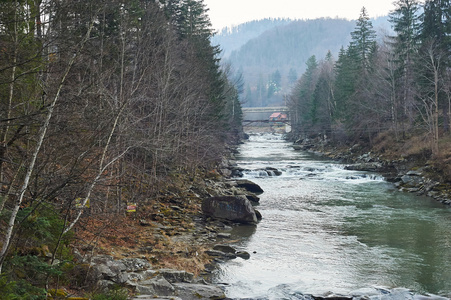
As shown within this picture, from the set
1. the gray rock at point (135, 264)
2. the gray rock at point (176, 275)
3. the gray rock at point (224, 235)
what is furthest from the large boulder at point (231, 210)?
the gray rock at point (176, 275)

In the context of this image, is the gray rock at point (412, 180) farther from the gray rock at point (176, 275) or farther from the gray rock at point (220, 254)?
the gray rock at point (176, 275)

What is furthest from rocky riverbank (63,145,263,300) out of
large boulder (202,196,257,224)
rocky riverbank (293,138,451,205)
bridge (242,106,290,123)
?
bridge (242,106,290,123)

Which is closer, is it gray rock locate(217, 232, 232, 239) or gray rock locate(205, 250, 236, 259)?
gray rock locate(205, 250, 236, 259)

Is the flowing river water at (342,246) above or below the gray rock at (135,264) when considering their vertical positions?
below

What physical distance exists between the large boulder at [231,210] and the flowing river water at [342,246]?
658 mm

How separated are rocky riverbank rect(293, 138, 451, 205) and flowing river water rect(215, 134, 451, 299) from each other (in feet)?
4.74

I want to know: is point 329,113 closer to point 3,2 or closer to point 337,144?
point 337,144

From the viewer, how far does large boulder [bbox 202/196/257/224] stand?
20.0m

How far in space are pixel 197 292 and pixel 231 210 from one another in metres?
9.69

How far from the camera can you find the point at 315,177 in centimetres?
3606

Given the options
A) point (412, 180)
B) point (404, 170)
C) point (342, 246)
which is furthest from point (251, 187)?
point (404, 170)

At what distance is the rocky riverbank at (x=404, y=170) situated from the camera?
27.1 meters

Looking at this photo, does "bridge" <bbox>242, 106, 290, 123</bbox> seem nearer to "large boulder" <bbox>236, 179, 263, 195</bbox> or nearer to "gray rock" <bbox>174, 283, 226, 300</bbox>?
"large boulder" <bbox>236, 179, 263, 195</bbox>

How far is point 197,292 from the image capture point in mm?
10680
